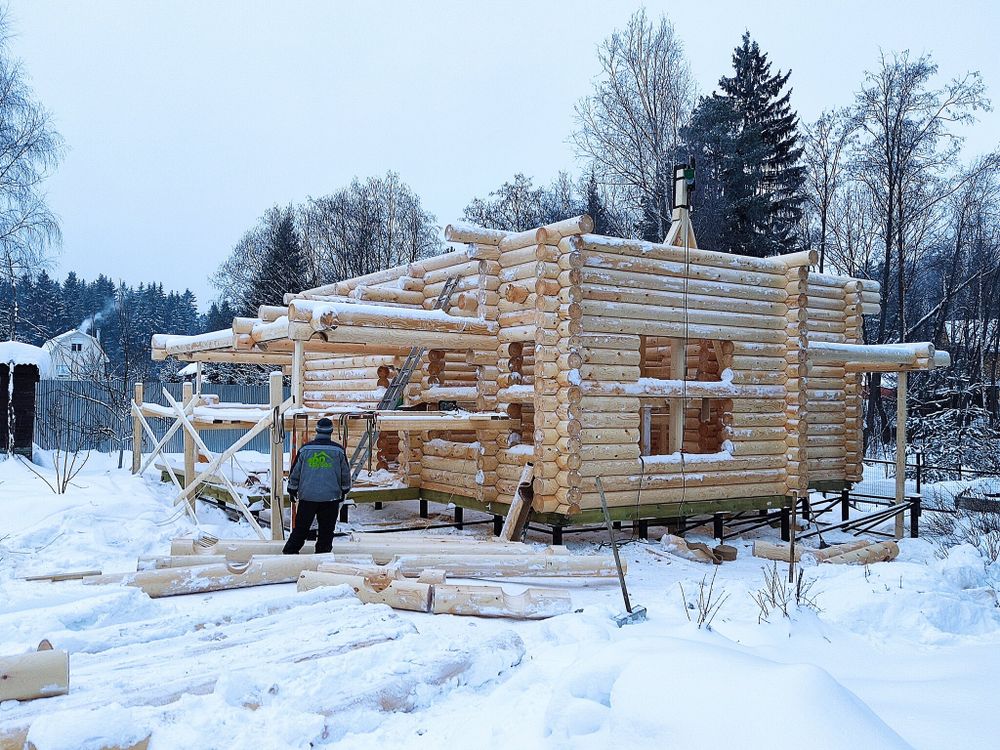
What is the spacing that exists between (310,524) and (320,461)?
A: 682 millimetres

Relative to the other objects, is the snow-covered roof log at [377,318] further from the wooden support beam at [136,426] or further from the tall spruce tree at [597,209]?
the tall spruce tree at [597,209]

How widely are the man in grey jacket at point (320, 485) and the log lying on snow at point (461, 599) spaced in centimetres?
192

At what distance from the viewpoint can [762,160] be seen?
1128 inches

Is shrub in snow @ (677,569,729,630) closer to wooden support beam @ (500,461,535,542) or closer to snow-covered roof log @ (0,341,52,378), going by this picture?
wooden support beam @ (500,461,535,542)

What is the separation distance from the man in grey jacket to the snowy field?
1467 millimetres

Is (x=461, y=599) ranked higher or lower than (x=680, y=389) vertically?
lower

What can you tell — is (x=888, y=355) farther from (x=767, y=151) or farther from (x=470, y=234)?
(x=767, y=151)

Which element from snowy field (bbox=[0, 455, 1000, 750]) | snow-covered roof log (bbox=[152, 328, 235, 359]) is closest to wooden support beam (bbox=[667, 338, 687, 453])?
snowy field (bbox=[0, 455, 1000, 750])

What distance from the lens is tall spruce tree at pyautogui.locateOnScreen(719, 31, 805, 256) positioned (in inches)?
1105

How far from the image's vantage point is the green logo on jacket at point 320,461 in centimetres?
888

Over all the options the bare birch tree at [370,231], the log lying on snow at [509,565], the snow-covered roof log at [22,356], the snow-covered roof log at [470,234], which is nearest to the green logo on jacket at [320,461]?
the log lying on snow at [509,565]

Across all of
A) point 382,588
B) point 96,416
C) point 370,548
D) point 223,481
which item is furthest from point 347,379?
point 96,416

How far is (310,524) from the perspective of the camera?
344 inches

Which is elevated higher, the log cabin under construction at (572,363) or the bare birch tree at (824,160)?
the bare birch tree at (824,160)
